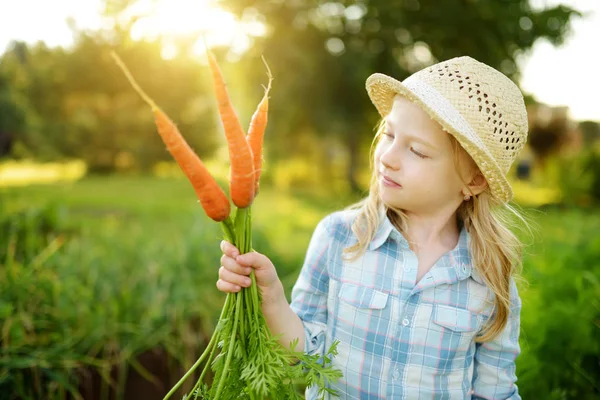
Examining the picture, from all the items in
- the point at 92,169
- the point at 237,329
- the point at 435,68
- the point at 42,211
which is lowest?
the point at 92,169

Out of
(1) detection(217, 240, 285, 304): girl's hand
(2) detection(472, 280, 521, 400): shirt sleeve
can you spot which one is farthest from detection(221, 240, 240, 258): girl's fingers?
(2) detection(472, 280, 521, 400): shirt sleeve

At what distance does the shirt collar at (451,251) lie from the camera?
5.15 feet

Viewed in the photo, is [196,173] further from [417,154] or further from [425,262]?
[425,262]

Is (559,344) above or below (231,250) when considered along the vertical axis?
below

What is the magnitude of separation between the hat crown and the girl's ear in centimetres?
9

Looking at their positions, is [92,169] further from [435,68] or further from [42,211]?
[435,68]

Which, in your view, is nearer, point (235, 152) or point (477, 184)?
point (235, 152)

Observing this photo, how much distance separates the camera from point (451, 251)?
160cm

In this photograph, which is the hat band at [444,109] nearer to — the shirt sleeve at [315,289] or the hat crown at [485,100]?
the hat crown at [485,100]

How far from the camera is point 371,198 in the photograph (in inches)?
66.1

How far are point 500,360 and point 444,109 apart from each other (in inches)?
33.3

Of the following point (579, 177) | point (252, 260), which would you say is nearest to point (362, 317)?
point (252, 260)

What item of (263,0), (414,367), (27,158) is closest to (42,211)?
(414,367)

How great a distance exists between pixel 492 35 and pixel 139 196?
876 cm
